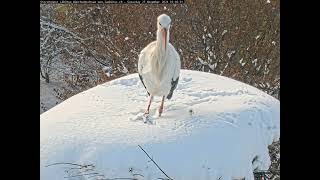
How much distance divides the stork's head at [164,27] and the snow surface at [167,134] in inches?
22.8

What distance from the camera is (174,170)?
4461 millimetres

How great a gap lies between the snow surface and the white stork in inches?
4.9

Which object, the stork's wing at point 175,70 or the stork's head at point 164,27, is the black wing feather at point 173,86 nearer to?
the stork's wing at point 175,70

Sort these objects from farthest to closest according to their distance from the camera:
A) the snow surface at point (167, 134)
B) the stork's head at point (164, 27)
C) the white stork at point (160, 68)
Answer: the white stork at point (160, 68) < the stork's head at point (164, 27) < the snow surface at point (167, 134)

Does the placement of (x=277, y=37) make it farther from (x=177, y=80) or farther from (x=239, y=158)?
(x=239, y=158)

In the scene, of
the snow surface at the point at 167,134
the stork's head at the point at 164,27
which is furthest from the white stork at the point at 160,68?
the snow surface at the point at 167,134

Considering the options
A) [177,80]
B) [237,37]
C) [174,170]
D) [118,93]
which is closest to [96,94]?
[118,93]

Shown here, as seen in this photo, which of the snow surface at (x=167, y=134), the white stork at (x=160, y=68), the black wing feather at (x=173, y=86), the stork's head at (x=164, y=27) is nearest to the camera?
the snow surface at (x=167, y=134)

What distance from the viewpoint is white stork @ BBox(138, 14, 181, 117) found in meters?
5.04

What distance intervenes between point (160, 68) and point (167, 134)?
73 cm

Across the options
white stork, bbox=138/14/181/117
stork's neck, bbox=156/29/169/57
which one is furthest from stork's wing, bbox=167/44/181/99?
stork's neck, bbox=156/29/169/57

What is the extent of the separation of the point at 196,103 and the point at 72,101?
1.13m

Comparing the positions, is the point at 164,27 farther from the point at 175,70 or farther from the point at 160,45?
the point at 175,70

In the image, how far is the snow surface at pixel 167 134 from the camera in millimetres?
4473
